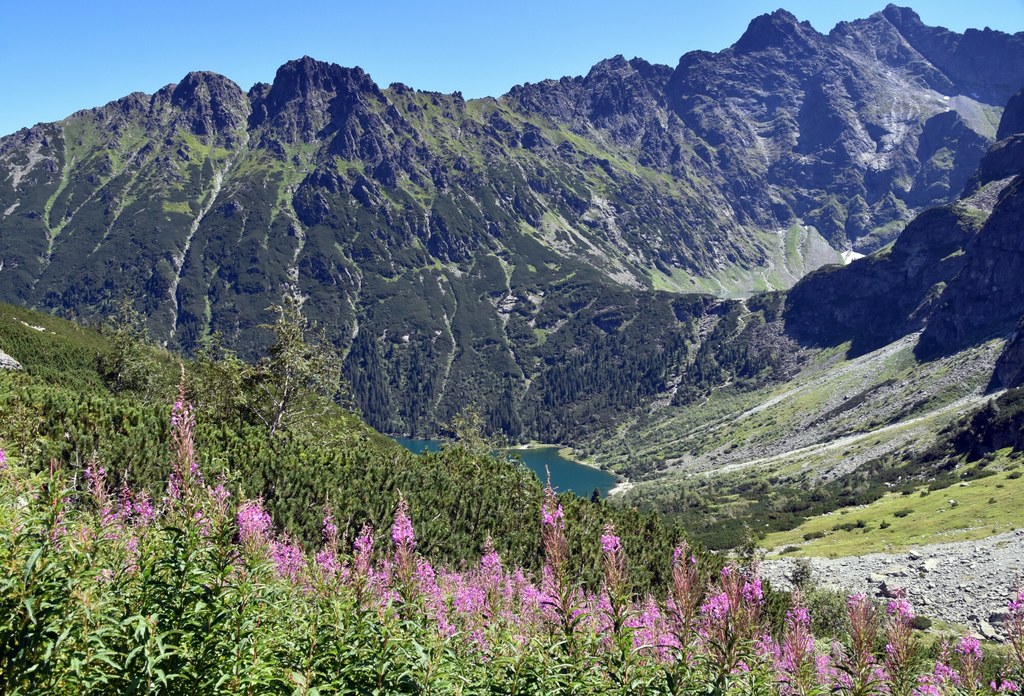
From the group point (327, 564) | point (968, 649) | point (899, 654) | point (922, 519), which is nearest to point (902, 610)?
point (899, 654)

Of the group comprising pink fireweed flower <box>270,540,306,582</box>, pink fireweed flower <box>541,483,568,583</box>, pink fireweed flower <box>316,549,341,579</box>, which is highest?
pink fireweed flower <box>541,483,568,583</box>

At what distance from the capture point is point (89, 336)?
8138cm

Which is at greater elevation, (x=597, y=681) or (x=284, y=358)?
(x=284, y=358)

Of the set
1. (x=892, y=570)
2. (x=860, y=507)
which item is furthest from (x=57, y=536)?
(x=860, y=507)

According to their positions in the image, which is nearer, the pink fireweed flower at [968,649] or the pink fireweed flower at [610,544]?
the pink fireweed flower at [610,544]

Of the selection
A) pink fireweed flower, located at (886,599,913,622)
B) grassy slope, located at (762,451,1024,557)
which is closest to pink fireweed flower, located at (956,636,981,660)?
pink fireweed flower, located at (886,599,913,622)

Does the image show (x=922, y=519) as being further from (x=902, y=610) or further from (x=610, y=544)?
(x=610, y=544)

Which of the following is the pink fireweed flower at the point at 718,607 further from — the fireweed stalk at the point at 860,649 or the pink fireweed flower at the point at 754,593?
the fireweed stalk at the point at 860,649

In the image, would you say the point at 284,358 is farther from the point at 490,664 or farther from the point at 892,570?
the point at 892,570

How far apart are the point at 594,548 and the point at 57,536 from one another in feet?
86.6

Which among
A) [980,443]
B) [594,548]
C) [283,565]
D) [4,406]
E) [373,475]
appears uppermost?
[4,406]

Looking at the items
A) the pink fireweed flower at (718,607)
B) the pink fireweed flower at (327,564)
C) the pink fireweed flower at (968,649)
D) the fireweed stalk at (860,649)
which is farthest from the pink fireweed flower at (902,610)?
the pink fireweed flower at (327,564)

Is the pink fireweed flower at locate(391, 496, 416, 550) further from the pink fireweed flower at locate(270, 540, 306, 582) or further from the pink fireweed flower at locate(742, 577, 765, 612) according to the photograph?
the pink fireweed flower at locate(742, 577, 765, 612)

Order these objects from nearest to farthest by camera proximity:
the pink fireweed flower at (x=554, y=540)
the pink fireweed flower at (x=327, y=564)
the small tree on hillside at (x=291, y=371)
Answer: the pink fireweed flower at (x=554, y=540) < the pink fireweed flower at (x=327, y=564) < the small tree on hillside at (x=291, y=371)
